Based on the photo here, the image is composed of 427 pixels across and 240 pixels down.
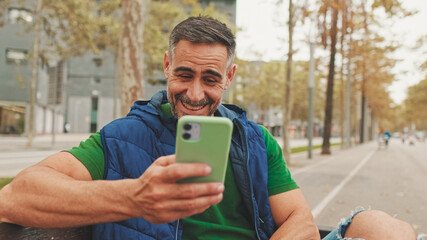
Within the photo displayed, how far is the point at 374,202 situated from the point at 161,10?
20.4 m

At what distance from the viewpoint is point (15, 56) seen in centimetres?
3738

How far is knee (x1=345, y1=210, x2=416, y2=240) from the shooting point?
185cm

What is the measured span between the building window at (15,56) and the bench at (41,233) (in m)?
39.3

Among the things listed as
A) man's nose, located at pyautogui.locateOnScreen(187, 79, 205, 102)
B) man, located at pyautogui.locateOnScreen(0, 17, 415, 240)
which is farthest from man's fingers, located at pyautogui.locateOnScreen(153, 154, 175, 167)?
man's nose, located at pyautogui.locateOnScreen(187, 79, 205, 102)

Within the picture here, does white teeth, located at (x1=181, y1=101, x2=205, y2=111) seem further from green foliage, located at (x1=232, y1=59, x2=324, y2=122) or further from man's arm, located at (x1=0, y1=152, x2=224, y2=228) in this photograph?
green foliage, located at (x1=232, y1=59, x2=324, y2=122)

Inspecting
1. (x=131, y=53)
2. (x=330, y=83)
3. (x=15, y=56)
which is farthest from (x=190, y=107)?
(x=15, y=56)

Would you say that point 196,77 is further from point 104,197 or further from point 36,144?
point 36,144

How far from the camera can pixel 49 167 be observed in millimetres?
1546

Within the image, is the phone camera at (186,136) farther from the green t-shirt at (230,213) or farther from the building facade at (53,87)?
the building facade at (53,87)

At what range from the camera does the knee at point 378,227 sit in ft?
6.07

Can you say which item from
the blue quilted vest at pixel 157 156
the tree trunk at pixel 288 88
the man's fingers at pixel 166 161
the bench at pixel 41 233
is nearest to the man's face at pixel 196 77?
the blue quilted vest at pixel 157 156

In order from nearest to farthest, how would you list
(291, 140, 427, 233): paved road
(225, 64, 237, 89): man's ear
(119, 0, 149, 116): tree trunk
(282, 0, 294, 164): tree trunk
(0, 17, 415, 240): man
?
(0, 17, 415, 240): man < (225, 64, 237, 89): man's ear < (291, 140, 427, 233): paved road < (119, 0, 149, 116): tree trunk < (282, 0, 294, 164): tree trunk

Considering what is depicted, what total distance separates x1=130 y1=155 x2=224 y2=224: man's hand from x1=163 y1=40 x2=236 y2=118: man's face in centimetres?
92

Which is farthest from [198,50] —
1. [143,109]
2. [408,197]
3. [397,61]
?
[397,61]
